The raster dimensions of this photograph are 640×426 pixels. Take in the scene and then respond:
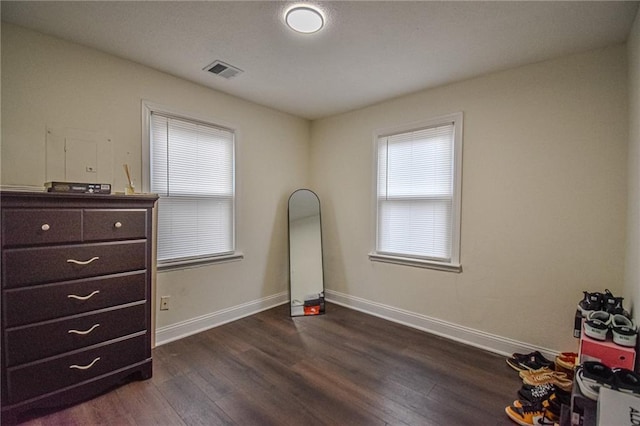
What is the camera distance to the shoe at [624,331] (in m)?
1.46

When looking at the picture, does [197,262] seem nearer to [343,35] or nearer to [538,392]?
[343,35]

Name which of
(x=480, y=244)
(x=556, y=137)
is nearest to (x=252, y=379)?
(x=480, y=244)

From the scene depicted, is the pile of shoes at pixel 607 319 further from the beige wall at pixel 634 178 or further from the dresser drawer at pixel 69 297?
the dresser drawer at pixel 69 297

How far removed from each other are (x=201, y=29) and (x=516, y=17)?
198cm

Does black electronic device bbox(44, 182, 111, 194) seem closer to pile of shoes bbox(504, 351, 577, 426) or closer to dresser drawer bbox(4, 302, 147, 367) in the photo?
dresser drawer bbox(4, 302, 147, 367)

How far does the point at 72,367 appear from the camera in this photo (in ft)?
5.47

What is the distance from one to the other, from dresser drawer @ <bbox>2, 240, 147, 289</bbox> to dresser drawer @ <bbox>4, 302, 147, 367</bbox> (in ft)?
0.84

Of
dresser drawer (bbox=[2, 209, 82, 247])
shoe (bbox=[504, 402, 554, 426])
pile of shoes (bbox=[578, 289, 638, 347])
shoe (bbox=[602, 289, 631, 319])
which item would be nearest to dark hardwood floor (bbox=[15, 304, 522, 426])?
shoe (bbox=[504, 402, 554, 426])

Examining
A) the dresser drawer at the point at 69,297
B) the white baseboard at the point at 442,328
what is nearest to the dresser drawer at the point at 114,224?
the dresser drawer at the point at 69,297

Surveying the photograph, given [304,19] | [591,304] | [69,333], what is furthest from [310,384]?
[304,19]

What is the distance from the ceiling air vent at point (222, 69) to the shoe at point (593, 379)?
2.96 meters

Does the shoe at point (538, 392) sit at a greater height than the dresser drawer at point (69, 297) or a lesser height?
lesser

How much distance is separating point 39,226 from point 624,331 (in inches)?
127

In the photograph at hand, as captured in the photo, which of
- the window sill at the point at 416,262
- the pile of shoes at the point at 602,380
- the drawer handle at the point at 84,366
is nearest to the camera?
the pile of shoes at the point at 602,380
